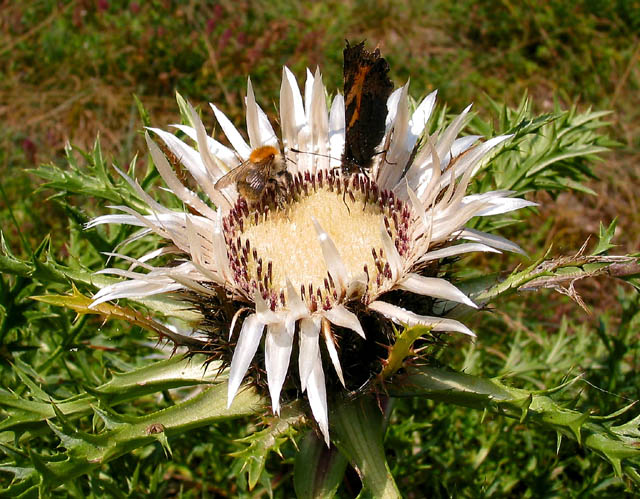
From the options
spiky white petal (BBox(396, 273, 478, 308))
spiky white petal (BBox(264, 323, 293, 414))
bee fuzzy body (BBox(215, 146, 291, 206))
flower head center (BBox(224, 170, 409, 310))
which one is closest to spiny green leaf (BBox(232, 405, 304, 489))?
spiky white petal (BBox(264, 323, 293, 414))

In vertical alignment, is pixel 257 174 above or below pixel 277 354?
above

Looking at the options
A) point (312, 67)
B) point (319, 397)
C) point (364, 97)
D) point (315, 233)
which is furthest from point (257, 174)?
point (312, 67)

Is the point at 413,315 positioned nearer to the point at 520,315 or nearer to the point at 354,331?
the point at 354,331

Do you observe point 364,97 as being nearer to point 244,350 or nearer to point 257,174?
point 257,174

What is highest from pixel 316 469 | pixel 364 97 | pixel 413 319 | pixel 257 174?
pixel 364 97

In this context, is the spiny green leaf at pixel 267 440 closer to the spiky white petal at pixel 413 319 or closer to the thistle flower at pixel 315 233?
the thistle flower at pixel 315 233

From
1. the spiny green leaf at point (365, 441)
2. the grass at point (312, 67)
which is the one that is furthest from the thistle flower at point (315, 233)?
the grass at point (312, 67)

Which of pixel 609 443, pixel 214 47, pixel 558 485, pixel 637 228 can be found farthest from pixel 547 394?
pixel 214 47
